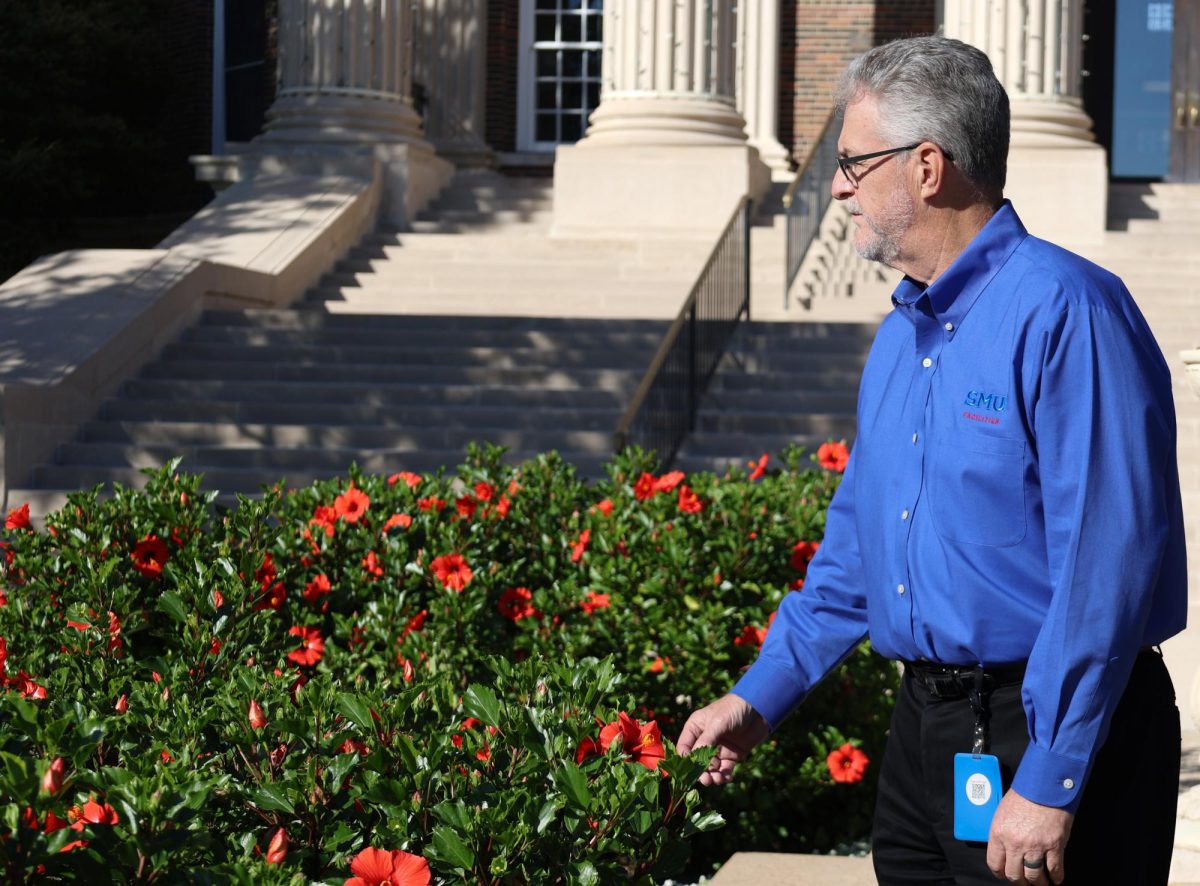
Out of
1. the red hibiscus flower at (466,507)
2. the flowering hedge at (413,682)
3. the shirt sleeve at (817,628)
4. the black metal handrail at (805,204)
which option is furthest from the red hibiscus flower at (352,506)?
the black metal handrail at (805,204)

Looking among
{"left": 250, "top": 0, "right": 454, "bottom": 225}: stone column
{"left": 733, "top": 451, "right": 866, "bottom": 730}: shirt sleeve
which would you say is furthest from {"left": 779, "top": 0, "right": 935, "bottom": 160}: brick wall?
{"left": 733, "top": 451, "right": 866, "bottom": 730}: shirt sleeve

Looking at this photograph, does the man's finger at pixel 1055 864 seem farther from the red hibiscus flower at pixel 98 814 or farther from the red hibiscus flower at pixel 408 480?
the red hibiscus flower at pixel 408 480

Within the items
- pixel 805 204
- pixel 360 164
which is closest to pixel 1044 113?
pixel 805 204

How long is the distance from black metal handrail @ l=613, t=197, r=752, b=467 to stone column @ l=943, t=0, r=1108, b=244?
3.98m

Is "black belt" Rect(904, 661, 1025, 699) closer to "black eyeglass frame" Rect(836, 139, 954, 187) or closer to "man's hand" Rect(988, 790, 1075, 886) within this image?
"man's hand" Rect(988, 790, 1075, 886)

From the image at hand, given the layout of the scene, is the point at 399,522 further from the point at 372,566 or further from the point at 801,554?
the point at 801,554

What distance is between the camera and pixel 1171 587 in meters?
2.42

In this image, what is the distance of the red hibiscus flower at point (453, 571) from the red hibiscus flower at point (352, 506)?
17.2 inches

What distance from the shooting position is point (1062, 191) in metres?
16.7

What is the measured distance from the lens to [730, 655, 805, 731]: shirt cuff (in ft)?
9.20

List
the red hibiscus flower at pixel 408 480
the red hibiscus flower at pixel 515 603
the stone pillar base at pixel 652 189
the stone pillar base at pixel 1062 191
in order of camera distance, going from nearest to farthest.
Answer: the red hibiscus flower at pixel 515 603 < the red hibiscus flower at pixel 408 480 < the stone pillar base at pixel 1062 191 < the stone pillar base at pixel 652 189

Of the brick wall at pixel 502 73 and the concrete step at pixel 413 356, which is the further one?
the brick wall at pixel 502 73

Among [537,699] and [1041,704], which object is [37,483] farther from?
[1041,704]

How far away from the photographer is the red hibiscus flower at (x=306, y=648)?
5031 millimetres
